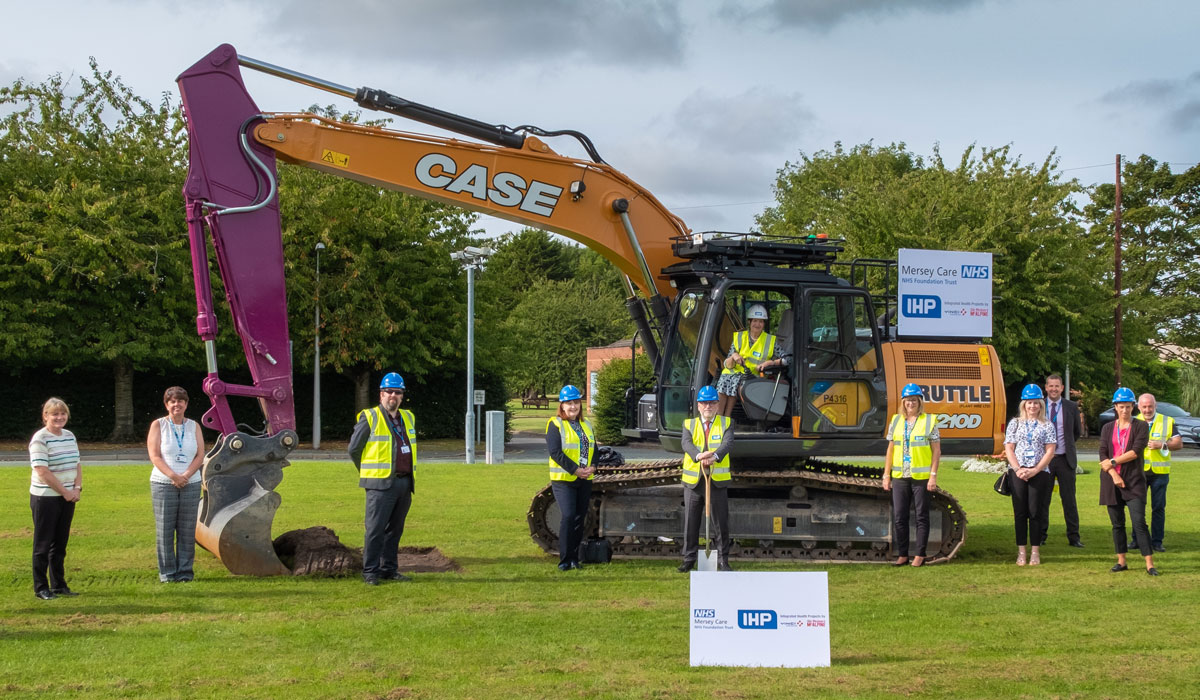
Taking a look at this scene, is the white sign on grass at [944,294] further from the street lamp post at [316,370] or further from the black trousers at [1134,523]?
the street lamp post at [316,370]

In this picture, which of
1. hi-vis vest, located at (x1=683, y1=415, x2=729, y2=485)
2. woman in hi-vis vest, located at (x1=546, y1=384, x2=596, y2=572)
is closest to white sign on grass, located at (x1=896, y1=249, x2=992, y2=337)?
hi-vis vest, located at (x1=683, y1=415, x2=729, y2=485)

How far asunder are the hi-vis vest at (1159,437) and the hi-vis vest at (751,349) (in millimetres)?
3867

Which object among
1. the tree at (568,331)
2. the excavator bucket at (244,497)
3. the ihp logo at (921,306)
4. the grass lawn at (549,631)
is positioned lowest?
the grass lawn at (549,631)

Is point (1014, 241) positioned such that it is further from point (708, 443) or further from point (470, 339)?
point (708, 443)

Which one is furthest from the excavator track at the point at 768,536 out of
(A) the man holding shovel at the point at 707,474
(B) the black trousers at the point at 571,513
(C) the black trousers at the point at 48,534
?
(C) the black trousers at the point at 48,534

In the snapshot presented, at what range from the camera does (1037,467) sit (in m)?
11.1

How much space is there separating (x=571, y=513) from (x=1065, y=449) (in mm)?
5530

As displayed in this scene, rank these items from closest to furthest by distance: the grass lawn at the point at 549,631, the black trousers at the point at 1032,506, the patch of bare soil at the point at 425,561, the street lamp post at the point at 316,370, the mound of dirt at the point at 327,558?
the grass lawn at the point at 549,631
the mound of dirt at the point at 327,558
the patch of bare soil at the point at 425,561
the black trousers at the point at 1032,506
the street lamp post at the point at 316,370

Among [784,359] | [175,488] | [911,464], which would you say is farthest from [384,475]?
[911,464]

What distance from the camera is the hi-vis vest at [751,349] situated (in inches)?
413

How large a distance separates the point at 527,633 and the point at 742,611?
1.89m

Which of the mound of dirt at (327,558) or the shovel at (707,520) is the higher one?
the shovel at (707,520)

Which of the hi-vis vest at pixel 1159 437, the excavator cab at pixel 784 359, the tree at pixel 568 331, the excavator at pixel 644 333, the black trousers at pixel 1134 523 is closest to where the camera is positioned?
the excavator at pixel 644 333

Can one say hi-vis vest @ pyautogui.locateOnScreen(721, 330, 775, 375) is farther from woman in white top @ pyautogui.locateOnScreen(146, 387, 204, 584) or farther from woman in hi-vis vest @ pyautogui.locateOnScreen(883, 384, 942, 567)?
woman in white top @ pyautogui.locateOnScreen(146, 387, 204, 584)
